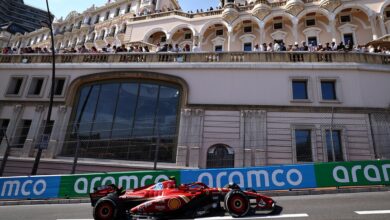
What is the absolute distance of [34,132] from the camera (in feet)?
63.0

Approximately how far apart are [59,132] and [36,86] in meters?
5.59

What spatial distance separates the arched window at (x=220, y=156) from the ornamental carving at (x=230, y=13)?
2044 cm

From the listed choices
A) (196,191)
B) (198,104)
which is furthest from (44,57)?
(196,191)

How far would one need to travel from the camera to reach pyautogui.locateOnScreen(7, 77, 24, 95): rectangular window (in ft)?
71.5

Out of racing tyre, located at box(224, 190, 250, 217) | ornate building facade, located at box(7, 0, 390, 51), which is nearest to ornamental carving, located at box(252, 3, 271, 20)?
ornate building facade, located at box(7, 0, 390, 51)

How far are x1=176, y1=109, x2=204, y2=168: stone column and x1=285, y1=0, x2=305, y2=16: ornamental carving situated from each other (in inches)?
790

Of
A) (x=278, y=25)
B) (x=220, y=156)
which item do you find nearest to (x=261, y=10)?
(x=278, y=25)

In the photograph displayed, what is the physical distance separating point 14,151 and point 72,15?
175ft

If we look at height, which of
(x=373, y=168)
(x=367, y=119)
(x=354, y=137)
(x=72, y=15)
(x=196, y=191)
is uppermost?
(x=72, y=15)

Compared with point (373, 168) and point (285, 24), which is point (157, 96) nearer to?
point (373, 168)

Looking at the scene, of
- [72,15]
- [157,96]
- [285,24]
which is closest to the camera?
[157,96]

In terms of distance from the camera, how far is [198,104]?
18.0 m

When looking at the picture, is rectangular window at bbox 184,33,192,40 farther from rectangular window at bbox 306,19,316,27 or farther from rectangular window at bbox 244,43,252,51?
rectangular window at bbox 306,19,316,27

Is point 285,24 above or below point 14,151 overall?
above
